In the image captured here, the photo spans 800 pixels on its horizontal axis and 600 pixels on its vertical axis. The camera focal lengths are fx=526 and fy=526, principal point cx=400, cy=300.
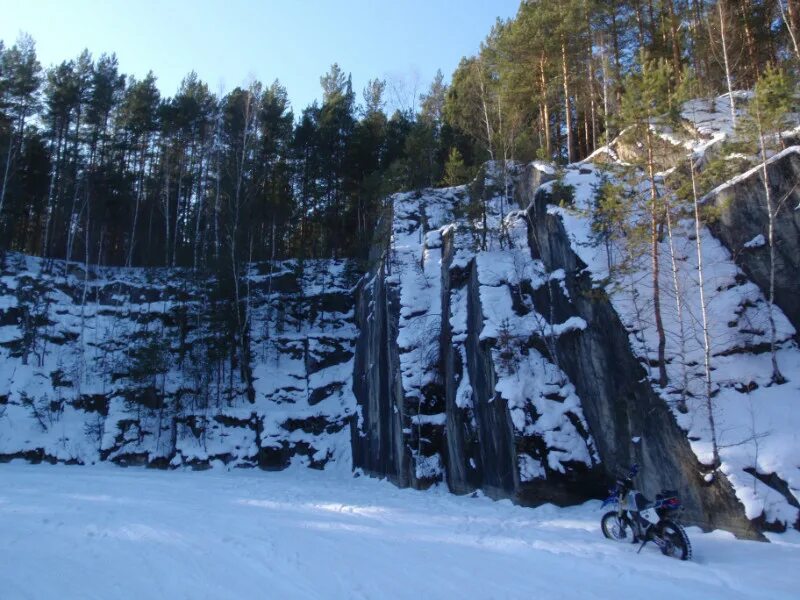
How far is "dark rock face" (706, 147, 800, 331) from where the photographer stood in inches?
467

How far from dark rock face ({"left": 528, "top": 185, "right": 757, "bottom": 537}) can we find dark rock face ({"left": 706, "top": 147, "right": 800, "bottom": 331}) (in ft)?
11.2

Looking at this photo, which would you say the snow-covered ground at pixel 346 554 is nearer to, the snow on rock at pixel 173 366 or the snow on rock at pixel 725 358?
the snow on rock at pixel 725 358

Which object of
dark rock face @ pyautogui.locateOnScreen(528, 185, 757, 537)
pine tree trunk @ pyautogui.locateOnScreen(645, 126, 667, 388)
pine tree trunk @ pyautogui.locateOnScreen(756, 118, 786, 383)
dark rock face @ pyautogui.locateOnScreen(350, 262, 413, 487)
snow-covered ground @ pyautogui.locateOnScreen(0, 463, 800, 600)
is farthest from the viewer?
dark rock face @ pyautogui.locateOnScreen(350, 262, 413, 487)

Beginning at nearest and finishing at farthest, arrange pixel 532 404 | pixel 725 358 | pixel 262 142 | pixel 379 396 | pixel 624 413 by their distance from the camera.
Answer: pixel 725 358, pixel 624 413, pixel 532 404, pixel 379 396, pixel 262 142

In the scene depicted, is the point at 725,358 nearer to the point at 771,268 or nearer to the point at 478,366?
the point at 771,268

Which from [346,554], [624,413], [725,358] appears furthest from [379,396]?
[346,554]

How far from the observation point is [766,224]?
41.1ft

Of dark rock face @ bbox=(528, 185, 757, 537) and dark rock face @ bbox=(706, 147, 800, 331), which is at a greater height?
dark rock face @ bbox=(706, 147, 800, 331)

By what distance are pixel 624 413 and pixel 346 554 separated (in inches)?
287

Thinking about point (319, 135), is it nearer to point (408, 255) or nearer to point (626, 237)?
point (408, 255)

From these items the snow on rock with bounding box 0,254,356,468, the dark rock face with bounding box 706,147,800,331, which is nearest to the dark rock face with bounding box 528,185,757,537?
the dark rock face with bounding box 706,147,800,331

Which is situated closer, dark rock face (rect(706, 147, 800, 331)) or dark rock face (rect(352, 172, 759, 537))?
dark rock face (rect(352, 172, 759, 537))

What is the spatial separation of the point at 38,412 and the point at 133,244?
44.4 feet

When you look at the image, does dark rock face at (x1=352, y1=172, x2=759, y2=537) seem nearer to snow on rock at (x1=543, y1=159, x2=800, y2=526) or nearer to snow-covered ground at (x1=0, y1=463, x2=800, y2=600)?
snow on rock at (x1=543, y1=159, x2=800, y2=526)
